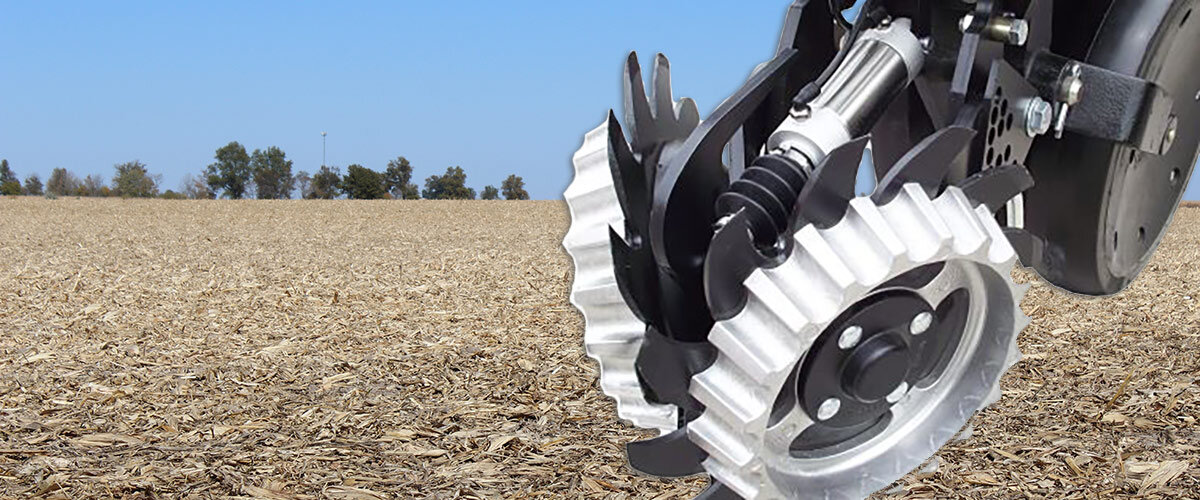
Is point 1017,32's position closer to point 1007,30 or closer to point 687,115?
point 1007,30

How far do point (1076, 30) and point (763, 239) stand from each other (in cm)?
100

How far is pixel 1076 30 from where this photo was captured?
222cm

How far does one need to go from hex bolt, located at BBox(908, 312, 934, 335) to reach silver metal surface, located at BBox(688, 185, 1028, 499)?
4 centimetres

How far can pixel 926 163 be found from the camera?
1.61 m

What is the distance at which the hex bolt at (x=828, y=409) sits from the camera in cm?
176

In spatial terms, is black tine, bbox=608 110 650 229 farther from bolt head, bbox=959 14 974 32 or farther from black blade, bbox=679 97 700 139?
bolt head, bbox=959 14 974 32

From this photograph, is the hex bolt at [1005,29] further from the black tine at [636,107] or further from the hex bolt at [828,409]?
the hex bolt at [828,409]

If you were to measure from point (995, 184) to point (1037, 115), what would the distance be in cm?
29

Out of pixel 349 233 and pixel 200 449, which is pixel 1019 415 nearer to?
pixel 200 449

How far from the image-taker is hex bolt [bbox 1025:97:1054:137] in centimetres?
193

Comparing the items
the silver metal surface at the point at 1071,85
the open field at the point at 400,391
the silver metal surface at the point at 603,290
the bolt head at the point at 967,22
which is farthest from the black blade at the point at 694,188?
the open field at the point at 400,391

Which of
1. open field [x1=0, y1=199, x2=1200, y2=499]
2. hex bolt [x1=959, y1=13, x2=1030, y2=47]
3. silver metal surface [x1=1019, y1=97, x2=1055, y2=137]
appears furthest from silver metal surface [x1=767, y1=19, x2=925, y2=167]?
Answer: open field [x1=0, y1=199, x2=1200, y2=499]

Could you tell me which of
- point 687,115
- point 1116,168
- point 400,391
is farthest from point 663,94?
point 400,391

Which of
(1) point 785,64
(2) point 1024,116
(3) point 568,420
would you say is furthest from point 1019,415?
(1) point 785,64
